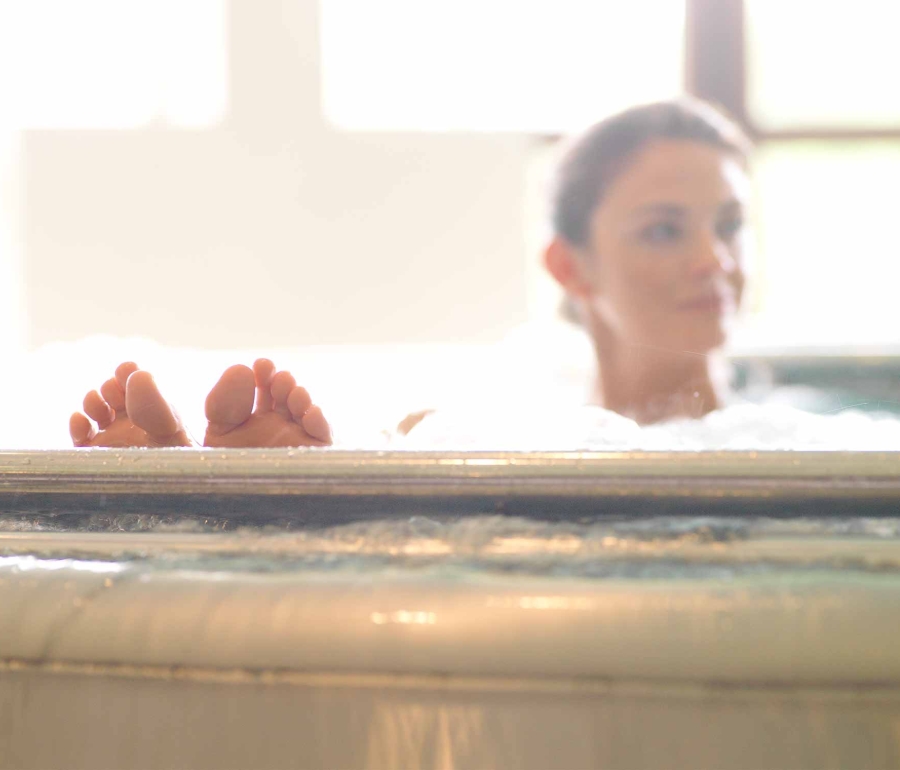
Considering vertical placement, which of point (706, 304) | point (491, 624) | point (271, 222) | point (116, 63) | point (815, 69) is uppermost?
point (116, 63)

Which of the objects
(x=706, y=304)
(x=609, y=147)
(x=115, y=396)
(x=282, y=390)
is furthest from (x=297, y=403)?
(x=609, y=147)

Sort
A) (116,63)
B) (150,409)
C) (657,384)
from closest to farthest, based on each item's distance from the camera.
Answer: (150,409), (657,384), (116,63)

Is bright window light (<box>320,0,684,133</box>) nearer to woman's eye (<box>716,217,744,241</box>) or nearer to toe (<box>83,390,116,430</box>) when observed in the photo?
woman's eye (<box>716,217,744,241</box>)

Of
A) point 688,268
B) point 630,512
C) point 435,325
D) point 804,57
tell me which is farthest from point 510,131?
point 630,512

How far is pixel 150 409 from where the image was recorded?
1.53 ft

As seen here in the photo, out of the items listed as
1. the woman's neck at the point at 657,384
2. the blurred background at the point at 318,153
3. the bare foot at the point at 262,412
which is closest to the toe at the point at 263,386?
the bare foot at the point at 262,412

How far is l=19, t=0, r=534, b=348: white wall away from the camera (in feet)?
7.69

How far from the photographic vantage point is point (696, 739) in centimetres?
22

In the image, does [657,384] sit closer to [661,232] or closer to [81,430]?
[661,232]

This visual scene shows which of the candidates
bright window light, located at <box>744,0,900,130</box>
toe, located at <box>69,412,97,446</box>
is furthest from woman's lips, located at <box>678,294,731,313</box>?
bright window light, located at <box>744,0,900,130</box>

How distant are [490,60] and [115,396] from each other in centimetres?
206

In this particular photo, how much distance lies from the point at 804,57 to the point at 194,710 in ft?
7.98

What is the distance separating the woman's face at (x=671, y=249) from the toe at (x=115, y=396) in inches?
20.0

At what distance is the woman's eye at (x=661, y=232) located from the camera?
0.85m
